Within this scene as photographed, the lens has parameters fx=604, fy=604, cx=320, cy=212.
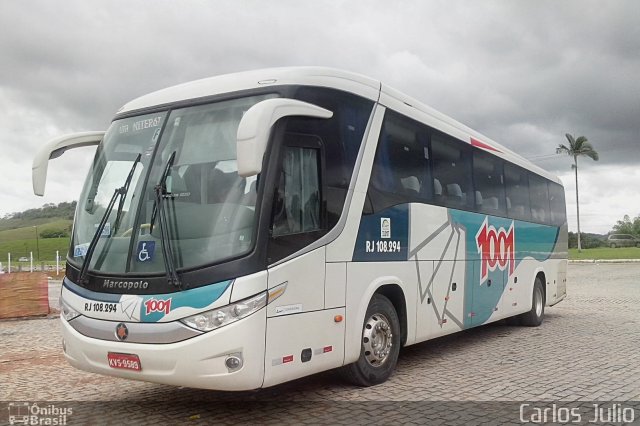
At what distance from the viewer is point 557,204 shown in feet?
53.2

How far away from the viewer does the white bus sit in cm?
537

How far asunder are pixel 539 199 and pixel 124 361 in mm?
11519

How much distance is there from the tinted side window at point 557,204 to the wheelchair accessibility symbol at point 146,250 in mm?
12296

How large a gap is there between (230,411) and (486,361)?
4490 millimetres

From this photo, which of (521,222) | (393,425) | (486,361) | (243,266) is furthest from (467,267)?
(243,266)

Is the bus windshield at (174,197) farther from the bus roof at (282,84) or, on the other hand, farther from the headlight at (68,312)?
the headlight at (68,312)

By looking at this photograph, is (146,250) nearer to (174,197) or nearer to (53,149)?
(174,197)

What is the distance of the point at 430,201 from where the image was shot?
28.5ft

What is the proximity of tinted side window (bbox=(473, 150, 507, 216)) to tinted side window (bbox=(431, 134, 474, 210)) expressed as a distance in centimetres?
39

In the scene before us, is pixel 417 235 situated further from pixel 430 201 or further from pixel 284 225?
pixel 284 225

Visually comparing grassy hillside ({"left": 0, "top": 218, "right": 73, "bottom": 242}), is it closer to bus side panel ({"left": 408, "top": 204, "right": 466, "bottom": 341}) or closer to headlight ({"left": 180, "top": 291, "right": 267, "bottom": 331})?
bus side panel ({"left": 408, "top": 204, "right": 466, "bottom": 341})

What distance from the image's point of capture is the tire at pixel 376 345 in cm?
707

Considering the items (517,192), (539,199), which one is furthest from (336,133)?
(539,199)

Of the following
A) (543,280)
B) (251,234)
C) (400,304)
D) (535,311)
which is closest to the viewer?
(251,234)
